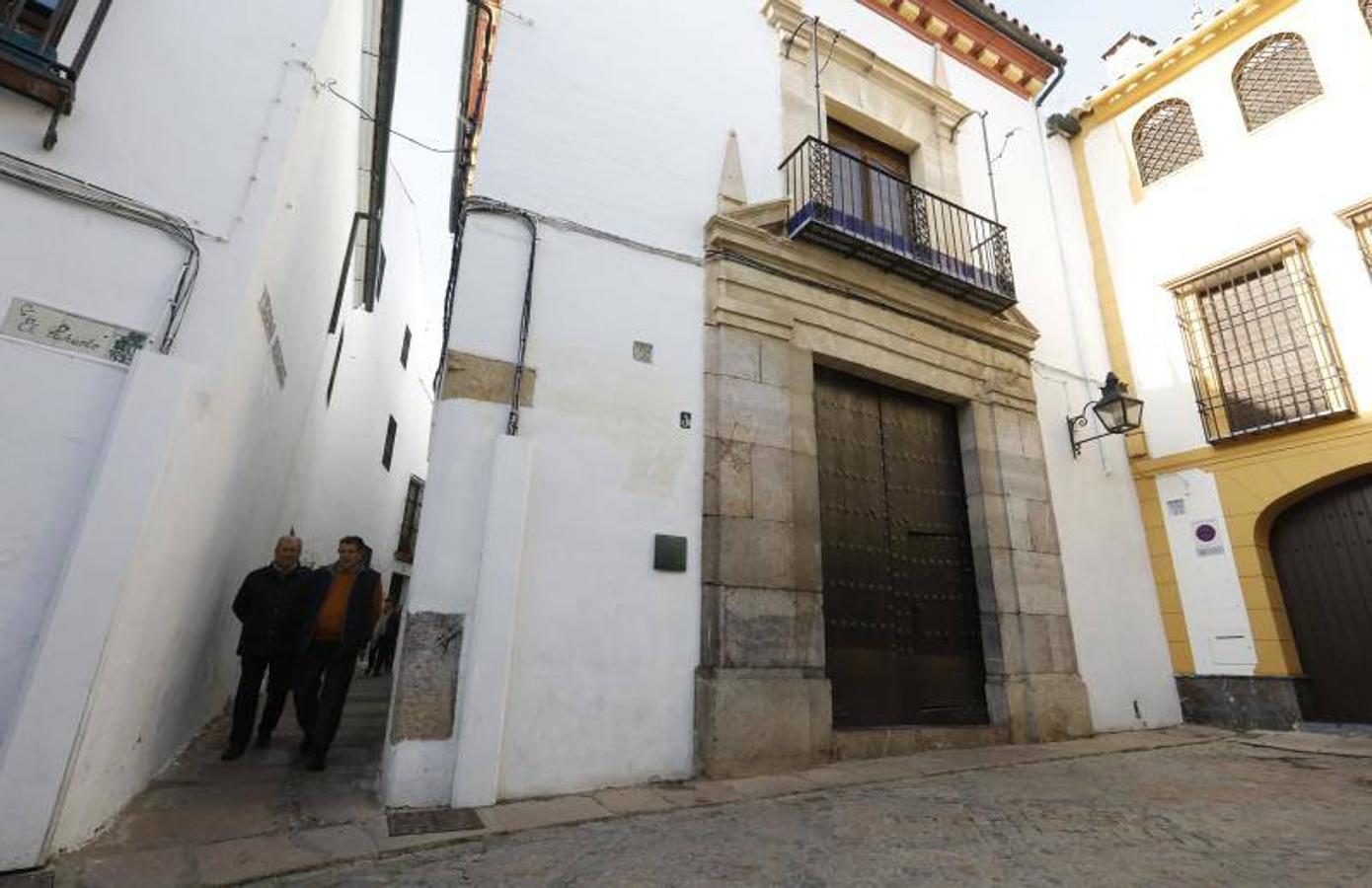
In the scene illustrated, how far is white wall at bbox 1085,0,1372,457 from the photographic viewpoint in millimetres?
6562

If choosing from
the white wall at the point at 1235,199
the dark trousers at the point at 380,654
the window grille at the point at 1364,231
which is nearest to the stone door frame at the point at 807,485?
the white wall at the point at 1235,199

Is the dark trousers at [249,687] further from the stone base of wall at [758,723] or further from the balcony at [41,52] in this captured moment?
the balcony at [41,52]

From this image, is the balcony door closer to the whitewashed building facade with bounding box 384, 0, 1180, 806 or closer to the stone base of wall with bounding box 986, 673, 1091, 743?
the whitewashed building facade with bounding box 384, 0, 1180, 806

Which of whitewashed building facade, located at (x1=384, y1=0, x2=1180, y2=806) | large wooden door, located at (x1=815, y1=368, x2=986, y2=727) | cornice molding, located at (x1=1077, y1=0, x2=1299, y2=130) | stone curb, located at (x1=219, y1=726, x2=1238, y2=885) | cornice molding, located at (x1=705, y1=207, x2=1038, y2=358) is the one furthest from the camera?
cornice molding, located at (x1=1077, y1=0, x2=1299, y2=130)

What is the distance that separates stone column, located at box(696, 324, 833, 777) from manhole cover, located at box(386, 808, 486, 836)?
4.67 ft

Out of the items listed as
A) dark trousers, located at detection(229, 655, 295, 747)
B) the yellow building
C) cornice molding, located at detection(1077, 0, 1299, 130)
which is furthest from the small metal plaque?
cornice molding, located at detection(1077, 0, 1299, 130)

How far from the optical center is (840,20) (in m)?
7.35

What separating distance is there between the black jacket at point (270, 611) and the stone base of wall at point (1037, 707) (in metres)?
5.32

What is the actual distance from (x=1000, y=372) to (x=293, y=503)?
766 centimetres

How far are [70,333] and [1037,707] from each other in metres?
6.74

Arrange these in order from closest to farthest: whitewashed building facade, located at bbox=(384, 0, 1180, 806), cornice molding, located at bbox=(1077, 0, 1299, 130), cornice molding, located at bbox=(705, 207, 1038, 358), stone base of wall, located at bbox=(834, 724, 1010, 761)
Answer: whitewashed building facade, located at bbox=(384, 0, 1180, 806), stone base of wall, located at bbox=(834, 724, 1010, 761), cornice molding, located at bbox=(705, 207, 1038, 358), cornice molding, located at bbox=(1077, 0, 1299, 130)

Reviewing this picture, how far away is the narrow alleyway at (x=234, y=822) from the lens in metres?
2.51

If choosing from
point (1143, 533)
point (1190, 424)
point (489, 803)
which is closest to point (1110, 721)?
point (1143, 533)

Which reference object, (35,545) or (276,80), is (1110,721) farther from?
(276,80)
